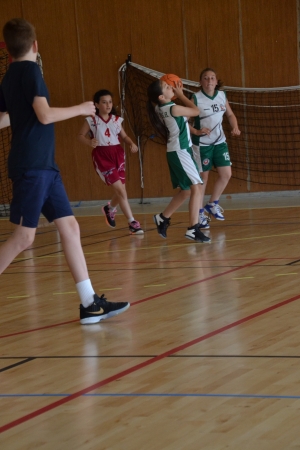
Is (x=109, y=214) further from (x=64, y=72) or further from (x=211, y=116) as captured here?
(x=64, y=72)

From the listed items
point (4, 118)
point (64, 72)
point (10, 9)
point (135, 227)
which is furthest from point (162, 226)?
point (10, 9)

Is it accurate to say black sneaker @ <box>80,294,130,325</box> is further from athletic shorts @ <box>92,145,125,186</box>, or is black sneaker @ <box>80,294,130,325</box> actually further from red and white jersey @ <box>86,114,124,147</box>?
red and white jersey @ <box>86,114,124,147</box>

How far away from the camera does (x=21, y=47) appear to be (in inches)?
153

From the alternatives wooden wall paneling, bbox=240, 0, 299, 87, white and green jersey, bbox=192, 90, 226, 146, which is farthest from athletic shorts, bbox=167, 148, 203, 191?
wooden wall paneling, bbox=240, 0, 299, 87

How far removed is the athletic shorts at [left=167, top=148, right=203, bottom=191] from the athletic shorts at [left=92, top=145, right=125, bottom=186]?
128 centimetres

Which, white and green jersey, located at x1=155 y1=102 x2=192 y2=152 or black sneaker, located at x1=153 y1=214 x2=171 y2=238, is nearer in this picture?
white and green jersey, located at x1=155 y1=102 x2=192 y2=152

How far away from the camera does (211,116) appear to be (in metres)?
8.44

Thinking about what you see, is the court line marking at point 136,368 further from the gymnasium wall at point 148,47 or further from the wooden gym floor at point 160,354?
the gymnasium wall at point 148,47

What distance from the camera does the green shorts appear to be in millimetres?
8383

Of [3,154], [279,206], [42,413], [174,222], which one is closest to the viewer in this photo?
[42,413]

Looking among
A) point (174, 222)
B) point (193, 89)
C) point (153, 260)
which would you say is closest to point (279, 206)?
point (174, 222)

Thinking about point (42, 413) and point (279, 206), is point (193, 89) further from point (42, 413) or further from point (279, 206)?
point (42, 413)

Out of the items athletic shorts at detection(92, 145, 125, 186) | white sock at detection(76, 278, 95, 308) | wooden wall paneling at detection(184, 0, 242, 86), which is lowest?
white sock at detection(76, 278, 95, 308)

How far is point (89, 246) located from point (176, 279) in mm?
2293
